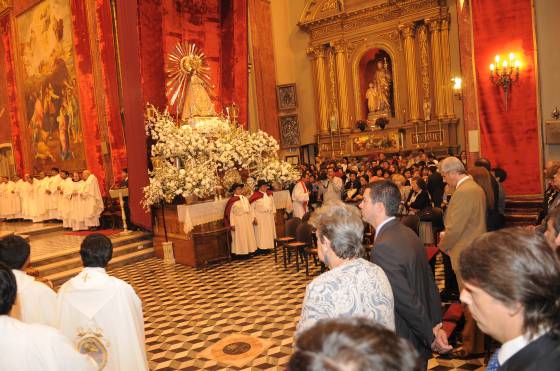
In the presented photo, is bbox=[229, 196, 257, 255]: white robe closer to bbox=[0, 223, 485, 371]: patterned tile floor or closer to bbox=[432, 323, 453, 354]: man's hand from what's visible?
bbox=[0, 223, 485, 371]: patterned tile floor

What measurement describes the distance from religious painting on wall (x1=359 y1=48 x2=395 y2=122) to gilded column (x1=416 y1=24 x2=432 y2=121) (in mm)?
1648

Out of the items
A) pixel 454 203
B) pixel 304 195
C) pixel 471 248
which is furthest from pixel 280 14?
pixel 471 248

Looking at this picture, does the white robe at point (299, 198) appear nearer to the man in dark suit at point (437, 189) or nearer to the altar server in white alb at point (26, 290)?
the man in dark suit at point (437, 189)

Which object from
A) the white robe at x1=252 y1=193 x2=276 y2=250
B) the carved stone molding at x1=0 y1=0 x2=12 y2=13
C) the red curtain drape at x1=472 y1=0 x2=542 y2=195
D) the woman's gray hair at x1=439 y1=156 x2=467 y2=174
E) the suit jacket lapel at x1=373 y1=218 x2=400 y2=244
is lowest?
the white robe at x1=252 y1=193 x2=276 y2=250

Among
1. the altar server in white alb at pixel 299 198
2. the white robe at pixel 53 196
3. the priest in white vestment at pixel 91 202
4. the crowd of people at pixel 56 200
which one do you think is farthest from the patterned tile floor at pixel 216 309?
the white robe at pixel 53 196

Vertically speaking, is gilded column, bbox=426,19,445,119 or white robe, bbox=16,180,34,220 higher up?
gilded column, bbox=426,19,445,119

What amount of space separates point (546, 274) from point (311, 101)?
67.5 ft

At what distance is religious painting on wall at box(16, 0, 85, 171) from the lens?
19.2 m

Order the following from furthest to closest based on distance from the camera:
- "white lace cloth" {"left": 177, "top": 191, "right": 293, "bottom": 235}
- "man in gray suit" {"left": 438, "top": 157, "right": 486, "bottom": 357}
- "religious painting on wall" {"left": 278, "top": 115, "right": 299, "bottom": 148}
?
1. "religious painting on wall" {"left": 278, "top": 115, "right": 299, "bottom": 148}
2. "white lace cloth" {"left": 177, "top": 191, "right": 293, "bottom": 235}
3. "man in gray suit" {"left": 438, "top": 157, "right": 486, "bottom": 357}

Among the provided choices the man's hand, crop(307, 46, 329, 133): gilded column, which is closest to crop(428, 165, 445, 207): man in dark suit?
the man's hand

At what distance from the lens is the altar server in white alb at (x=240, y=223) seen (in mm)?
10820

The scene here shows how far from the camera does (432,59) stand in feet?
59.7

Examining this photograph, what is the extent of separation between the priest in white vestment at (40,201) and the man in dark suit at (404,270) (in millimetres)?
16012

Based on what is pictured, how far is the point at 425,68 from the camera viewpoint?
722 inches
